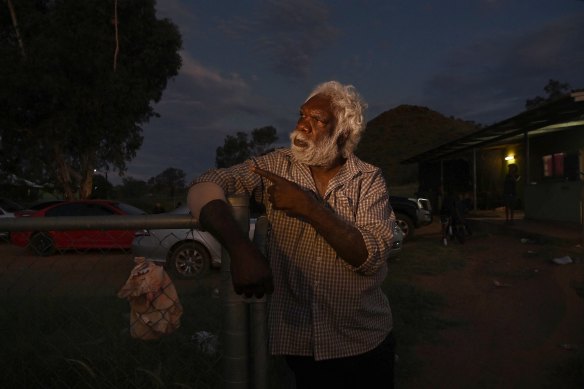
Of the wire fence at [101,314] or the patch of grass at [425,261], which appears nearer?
the wire fence at [101,314]

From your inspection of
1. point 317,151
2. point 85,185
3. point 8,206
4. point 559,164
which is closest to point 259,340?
point 317,151

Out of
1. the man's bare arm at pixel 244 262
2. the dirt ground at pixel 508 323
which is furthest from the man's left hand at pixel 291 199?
the dirt ground at pixel 508 323

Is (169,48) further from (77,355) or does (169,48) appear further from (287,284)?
(287,284)

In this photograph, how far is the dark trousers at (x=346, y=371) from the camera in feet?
5.94

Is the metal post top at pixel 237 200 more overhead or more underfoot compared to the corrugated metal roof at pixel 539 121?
more underfoot

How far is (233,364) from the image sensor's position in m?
1.71

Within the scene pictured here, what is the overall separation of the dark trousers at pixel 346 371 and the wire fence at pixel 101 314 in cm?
20

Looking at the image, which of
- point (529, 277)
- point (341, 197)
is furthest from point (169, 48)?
point (341, 197)

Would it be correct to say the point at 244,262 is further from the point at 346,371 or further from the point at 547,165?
the point at 547,165

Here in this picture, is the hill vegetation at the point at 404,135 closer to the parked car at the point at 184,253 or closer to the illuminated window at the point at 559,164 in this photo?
the illuminated window at the point at 559,164

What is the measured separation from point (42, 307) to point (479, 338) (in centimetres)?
453

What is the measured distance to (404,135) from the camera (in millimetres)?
64375

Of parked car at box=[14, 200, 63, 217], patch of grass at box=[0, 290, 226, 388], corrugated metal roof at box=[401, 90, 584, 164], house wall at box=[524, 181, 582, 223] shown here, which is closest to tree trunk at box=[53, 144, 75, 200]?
parked car at box=[14, 200, 63, 217]

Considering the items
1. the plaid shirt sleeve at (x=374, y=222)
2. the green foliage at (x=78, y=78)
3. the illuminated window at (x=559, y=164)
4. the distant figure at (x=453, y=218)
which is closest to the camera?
the plaid shirt sleeve at (x=374, y=222)
